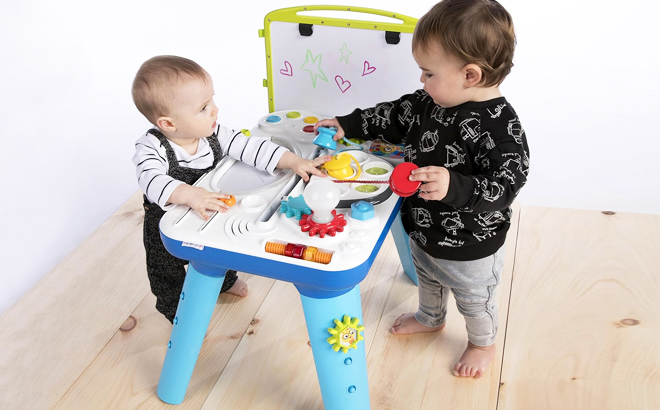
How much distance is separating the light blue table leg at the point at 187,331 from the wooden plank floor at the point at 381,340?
41 millimetres

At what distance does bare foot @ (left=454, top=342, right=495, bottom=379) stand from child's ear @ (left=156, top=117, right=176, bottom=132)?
0.60 m

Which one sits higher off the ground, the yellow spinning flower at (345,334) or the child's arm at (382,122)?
the child's arm at (382,122)

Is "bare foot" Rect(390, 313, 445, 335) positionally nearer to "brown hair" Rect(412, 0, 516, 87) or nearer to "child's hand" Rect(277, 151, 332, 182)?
"child's hand" Rect(277, 151, 332, 182)

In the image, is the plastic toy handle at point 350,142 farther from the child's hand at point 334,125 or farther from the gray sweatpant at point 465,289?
the gray sweatpant at point 465,289

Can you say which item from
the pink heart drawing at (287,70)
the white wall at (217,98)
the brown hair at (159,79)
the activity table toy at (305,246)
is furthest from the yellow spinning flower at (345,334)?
the white wall at (217,98)

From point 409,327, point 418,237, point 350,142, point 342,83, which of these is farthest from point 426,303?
point 342,83

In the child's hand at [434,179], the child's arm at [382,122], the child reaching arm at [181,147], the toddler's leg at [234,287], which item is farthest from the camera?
the toddler's leg at [234,287]

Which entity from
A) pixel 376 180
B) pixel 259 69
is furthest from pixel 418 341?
pixel 259 69

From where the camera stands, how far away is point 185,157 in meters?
0.93

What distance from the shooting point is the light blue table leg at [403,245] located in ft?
3.69

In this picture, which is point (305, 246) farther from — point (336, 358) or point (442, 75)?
point (442, 75)

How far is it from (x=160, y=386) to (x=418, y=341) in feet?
1.46

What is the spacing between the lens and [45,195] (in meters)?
1.51

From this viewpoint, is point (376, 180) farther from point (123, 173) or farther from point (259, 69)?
point (259, 69)
